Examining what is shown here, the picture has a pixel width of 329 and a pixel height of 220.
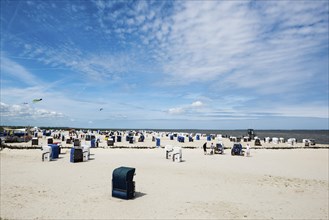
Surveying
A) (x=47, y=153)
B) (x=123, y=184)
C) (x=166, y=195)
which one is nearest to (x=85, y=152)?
(x=47, y=153)

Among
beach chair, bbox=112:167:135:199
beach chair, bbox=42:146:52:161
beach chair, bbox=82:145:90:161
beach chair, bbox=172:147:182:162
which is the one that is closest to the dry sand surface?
beach chair, bbox=112:167:135:199

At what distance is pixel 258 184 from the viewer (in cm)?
1546

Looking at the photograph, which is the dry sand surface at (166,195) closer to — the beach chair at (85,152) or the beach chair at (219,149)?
the beach chair at (85,152)

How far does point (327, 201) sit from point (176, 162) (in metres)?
13.4

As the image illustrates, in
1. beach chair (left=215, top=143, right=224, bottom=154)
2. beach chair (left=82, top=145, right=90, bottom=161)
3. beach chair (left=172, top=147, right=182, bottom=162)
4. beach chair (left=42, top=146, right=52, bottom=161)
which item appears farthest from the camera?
beach chair (left=215, top=143, right=224, bottom=154)

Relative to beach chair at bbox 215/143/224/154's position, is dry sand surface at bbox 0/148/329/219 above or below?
below

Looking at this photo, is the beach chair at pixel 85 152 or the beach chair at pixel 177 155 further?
the beach chair at pixel 177 155

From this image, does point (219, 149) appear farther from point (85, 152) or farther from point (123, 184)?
point (123, 184)

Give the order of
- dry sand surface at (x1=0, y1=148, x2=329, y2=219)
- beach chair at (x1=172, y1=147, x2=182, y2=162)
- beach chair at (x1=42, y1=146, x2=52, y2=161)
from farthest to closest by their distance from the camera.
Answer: beach chair at (x1=172, y1=147, x2=182, y2=162) → beach chair at (x1=42, y1=146, x2=52, y2=161) → dry sand surface at (x1=0, y1=148, x2=329, y2=219)

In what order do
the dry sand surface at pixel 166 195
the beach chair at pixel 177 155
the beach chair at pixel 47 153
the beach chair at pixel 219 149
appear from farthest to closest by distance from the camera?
the beach chair at pixel 219 149, the beach chair at pixel 177 155, the beach chair at pixel 47 153, the dry sand surface at pixel 166 195

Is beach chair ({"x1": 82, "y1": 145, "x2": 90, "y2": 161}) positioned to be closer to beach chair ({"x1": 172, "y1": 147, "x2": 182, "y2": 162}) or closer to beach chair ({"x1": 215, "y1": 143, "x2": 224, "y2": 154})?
beach chair ({"x1": 172, "y1": 147, "x2": 182, "y2": 162})

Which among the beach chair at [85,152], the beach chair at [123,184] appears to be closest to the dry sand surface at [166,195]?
the beach chair at [123,184]

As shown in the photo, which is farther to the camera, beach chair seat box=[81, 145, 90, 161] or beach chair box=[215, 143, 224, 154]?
beach chair box=[215, 143, 224, 154]

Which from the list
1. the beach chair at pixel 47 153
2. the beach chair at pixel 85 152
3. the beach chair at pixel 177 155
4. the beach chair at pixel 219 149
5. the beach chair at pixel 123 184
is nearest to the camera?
the beach chair at pixel 123 184
